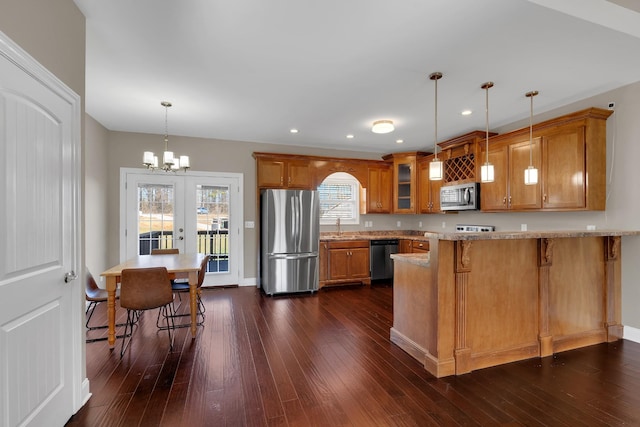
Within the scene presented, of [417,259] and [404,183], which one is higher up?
[404,183]

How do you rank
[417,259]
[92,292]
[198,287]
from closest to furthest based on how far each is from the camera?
[417,259] < [92,292] < [198,287]

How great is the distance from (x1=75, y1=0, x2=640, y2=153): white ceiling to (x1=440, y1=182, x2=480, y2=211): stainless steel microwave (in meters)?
1.03

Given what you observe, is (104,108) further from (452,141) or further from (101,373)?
(452,141)

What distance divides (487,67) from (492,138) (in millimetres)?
1783

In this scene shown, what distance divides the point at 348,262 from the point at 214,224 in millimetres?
2519

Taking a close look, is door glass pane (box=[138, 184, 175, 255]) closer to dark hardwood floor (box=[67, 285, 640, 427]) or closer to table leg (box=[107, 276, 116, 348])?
dark hardwood floor (box=[67, 285, 640, 427])

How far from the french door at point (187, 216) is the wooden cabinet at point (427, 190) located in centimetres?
343

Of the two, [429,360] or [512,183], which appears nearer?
[429,360]

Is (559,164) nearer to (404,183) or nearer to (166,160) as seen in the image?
(404,183)

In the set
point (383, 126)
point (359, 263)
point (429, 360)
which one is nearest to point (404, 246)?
point (359, 263)

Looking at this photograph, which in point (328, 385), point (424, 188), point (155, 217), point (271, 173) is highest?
point (271, 173)

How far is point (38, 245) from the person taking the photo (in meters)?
1.63

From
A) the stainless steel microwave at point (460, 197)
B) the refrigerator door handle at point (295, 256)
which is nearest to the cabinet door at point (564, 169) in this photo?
the stainless steel microwave at point (460, 197)

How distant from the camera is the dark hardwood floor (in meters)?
1.92
